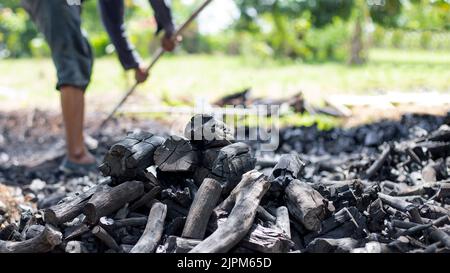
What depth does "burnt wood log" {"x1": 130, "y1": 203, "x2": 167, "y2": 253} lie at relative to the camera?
6.96ft

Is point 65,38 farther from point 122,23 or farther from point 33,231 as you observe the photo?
point 33,231

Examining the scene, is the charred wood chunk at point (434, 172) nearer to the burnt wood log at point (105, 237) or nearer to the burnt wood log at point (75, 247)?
the burnt wood log at point (105, 237)

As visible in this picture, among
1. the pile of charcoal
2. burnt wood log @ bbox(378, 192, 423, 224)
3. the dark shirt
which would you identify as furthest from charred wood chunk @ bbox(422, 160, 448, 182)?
the dark shirt

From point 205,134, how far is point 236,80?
6.38m

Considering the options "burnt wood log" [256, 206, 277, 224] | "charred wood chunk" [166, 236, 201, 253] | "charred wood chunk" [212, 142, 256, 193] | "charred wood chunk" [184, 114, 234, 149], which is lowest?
"charred wood chunk" [166, 236, 201, 253]

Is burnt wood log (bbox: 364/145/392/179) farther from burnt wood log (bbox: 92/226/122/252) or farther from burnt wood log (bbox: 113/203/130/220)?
burnt wood log (bbox: 92/226/122/252)

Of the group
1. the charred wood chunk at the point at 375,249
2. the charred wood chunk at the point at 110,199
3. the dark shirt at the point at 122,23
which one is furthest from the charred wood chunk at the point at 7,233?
the dark shirt at the point at 122,23

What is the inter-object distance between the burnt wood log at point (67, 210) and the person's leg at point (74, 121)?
5.53ft

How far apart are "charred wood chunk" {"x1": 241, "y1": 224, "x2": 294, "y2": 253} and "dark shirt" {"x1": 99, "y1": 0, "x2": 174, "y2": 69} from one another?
268cm

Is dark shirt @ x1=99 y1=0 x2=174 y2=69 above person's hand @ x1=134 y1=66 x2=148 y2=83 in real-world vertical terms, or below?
above

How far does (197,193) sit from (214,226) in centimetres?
18

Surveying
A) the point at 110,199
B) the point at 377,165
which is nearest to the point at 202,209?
the point at 110,199

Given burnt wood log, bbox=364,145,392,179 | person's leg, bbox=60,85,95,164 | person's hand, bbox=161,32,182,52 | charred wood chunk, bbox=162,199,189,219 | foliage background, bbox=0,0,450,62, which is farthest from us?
foliage background, bbox=0,0,450,62

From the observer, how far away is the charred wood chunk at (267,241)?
209cm
